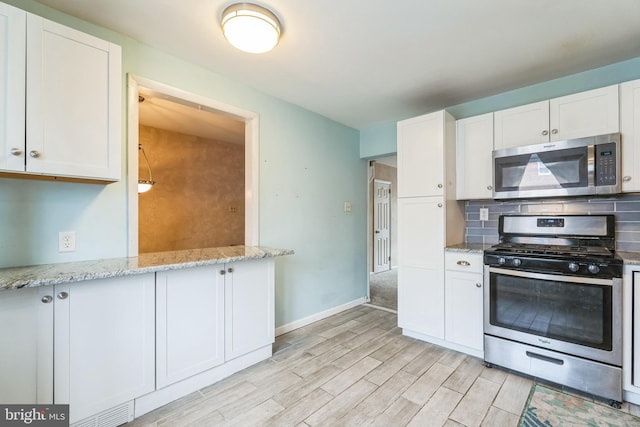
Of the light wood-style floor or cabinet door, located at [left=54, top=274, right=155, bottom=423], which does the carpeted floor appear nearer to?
the light wood-style floor

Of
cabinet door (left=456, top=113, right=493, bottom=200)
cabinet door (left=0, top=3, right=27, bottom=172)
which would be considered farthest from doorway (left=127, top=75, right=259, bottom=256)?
cabinet door (left=456, top=113, right=493, bottom=200)

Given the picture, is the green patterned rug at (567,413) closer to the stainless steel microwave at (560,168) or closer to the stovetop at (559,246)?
the stovetop at (559,246)

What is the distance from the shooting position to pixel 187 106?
2564mm

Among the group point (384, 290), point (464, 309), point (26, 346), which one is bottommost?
point (384, 290)

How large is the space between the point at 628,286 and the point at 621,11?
173 cm

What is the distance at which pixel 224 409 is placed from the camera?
1.80 meters

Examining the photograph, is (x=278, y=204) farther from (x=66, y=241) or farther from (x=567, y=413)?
(x=567, y=413)

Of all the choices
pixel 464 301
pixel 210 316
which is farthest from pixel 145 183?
pixel 464 301

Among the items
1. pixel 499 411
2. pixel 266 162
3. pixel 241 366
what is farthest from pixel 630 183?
pixel 241 366

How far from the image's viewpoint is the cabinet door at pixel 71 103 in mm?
1453

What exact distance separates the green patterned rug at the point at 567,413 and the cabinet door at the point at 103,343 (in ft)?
7.60

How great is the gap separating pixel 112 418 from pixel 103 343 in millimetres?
456

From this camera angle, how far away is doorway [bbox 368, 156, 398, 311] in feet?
19.1

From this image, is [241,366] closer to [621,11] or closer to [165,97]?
[165,97]
